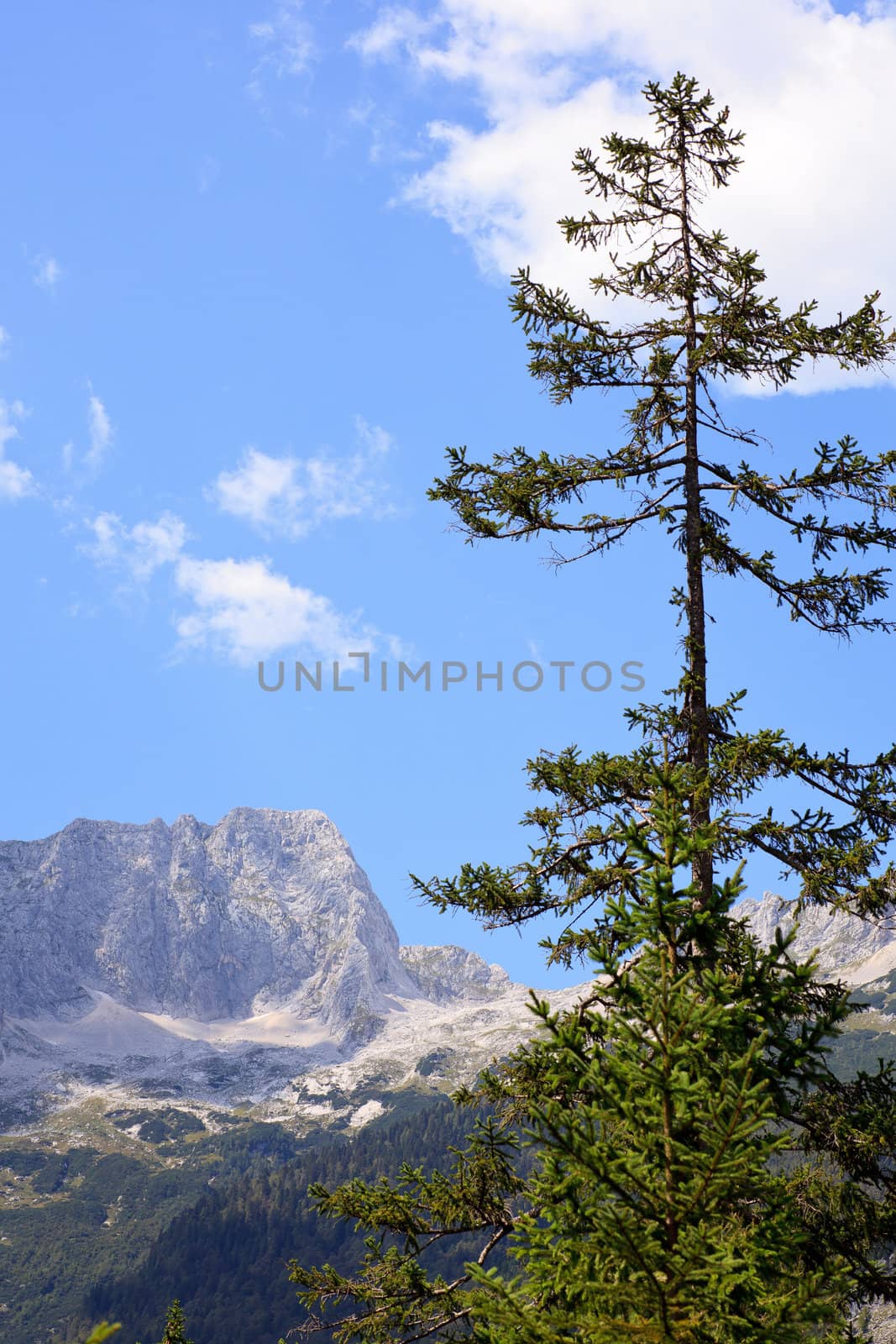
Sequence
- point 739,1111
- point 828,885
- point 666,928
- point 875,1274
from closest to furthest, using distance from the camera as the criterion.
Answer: point 739,1111
point 666,928
point 875,1274
point 828,885

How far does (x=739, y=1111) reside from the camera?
6.82 meters

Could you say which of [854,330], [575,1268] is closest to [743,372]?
[854,330]

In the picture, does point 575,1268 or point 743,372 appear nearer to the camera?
point 575,1268

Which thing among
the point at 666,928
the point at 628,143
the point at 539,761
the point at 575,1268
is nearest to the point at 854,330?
the point at 628,143

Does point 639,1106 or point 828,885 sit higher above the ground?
point 828,885

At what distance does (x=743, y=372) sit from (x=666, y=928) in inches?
377

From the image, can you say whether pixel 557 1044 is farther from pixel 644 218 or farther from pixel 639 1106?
pixel 644 218

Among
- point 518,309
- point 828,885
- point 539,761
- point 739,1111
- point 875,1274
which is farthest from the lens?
point 518,309

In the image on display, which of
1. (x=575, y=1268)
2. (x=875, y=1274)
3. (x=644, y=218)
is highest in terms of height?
(x=644, y=218)

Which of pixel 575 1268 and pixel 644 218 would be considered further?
pixel 644 218

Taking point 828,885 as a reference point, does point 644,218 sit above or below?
above

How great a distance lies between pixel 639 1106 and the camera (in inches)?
324

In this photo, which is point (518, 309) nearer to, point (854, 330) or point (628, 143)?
point (628, 143)

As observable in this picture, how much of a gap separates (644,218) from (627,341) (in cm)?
198
